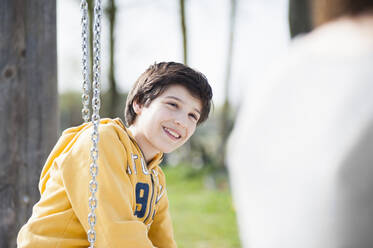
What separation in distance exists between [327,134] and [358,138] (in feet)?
0.15

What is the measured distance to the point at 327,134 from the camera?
64cm

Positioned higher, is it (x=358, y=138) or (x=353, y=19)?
(x=353, y=19)

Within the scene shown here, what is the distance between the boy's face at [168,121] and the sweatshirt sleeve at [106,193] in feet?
0.81

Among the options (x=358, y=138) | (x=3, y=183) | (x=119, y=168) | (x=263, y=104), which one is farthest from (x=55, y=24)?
(x=358, y=138)

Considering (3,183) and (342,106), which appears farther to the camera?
(3,183)

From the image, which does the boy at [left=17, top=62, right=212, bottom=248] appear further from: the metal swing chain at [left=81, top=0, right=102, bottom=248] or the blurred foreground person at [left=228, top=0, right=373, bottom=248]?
the blurred foreground person at [left=228, top=0, right=373, bottom=248]

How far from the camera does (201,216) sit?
216 inches

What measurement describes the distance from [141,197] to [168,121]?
338mm

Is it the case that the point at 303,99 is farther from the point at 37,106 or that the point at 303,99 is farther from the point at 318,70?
the point at 37,106

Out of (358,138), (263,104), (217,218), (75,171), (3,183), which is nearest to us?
(358,138)

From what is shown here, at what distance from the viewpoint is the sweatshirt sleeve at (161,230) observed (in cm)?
205

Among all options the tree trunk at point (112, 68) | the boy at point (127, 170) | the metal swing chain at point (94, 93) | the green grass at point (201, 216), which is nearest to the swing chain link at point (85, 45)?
the metal swing chain at point (94, 93)

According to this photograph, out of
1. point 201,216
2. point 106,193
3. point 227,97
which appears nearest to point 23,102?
point 106,193

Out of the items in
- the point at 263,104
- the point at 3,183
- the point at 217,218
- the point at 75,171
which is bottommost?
the point at 217,218
